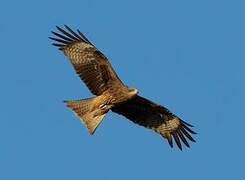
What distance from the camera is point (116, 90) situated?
14.5 metres

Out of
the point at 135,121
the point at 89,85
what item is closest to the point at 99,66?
the point at 89,85

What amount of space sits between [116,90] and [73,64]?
1.24 meters

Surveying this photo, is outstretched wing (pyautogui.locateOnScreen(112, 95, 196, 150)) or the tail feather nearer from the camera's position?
the tail feather

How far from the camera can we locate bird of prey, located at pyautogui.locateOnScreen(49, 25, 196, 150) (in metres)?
14.4

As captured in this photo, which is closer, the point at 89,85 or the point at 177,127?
the point at 89,85

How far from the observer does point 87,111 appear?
14422mm

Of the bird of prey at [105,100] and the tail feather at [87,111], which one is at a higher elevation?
the bird of prey at [105,100]

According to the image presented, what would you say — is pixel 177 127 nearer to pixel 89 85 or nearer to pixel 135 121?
pixel 135 121

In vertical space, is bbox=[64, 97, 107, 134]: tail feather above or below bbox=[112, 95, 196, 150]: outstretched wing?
below

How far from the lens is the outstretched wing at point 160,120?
15.3 m

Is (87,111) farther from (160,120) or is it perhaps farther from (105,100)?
(160,120)

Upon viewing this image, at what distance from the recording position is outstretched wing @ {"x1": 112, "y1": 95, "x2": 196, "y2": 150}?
15320mm

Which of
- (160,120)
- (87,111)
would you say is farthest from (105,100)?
(160,120)

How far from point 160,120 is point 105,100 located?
1771 mm
